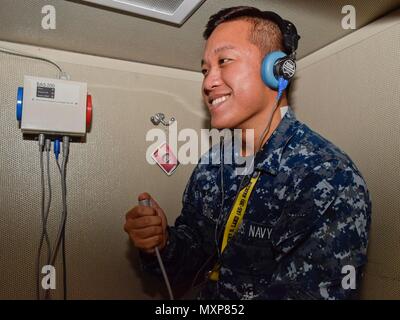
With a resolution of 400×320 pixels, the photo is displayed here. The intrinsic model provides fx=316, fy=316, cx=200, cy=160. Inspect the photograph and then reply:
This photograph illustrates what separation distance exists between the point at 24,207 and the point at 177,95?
731mm

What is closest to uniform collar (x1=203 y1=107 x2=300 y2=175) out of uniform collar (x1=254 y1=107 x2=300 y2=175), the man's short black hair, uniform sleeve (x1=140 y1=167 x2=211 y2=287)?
uniform collar (x1=254 y1=107 x2=300 y2=175)

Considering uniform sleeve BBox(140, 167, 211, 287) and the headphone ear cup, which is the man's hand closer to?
uniform sleeve BBox(140, 167, 211, 287)

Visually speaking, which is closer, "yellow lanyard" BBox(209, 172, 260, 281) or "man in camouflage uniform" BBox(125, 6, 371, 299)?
"man in camouflage uniform" BBox(125, 6, 371, 299)

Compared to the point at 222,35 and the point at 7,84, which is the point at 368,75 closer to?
the point at 222,35

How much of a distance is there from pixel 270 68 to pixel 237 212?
0.46 metres

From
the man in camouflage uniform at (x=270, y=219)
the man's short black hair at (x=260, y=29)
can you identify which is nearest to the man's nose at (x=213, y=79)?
the man in camouflage uniform at (x=270, y=219)

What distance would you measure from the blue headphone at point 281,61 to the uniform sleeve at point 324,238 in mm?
302

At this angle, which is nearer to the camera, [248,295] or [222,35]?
[248,295]

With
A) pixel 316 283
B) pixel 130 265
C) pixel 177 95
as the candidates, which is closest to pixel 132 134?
pixel 177 95

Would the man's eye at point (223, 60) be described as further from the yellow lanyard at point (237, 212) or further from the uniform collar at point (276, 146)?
the yellow lanyard at point (237, 212)

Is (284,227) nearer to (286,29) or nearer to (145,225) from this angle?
(145,225)

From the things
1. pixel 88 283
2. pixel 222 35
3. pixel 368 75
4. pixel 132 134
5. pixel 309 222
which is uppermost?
pixel 222 35

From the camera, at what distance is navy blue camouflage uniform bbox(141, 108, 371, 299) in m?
0.75

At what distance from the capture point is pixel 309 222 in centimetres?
77
